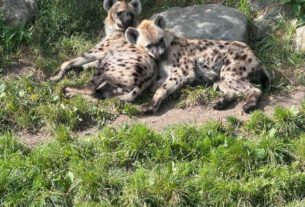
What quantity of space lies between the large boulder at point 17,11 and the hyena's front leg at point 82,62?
100cm

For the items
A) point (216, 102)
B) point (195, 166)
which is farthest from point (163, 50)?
point (195, 166)

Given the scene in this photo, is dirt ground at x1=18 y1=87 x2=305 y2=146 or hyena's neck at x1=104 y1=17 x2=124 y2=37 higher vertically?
hyena's neck at x1=104 y1=17 x2=124 y2=37

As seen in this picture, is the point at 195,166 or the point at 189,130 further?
the point at 189,130

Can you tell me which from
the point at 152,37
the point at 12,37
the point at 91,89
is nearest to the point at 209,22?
the point at 152,37

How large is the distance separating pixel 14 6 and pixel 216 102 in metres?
2.90

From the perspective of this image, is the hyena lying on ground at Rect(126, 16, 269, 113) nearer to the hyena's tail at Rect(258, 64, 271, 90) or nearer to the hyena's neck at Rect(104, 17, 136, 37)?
the hyena's tail at Rect(258, 64, 271, 90)

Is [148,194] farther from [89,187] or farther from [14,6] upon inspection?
[14,6]

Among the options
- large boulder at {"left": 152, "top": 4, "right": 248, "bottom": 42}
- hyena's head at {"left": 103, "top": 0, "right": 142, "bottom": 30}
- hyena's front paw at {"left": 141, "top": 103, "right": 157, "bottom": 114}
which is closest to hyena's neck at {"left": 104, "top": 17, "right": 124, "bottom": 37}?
hyena's head at {"left": 103, "top": 0, "right": 142, "bottom": 30}

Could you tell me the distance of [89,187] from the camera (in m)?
5.21

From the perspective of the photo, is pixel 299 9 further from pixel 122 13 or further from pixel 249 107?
pixel 122 13

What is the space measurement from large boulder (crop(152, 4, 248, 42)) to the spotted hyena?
0.43 m

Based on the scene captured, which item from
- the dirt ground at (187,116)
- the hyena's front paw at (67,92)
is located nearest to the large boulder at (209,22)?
the dirt ground at (187,116)

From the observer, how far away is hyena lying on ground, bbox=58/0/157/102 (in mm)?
6730

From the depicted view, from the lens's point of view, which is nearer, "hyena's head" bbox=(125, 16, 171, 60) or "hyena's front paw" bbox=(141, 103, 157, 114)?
"hyena's front paw" bbox=(141, 103, 157, 114)
